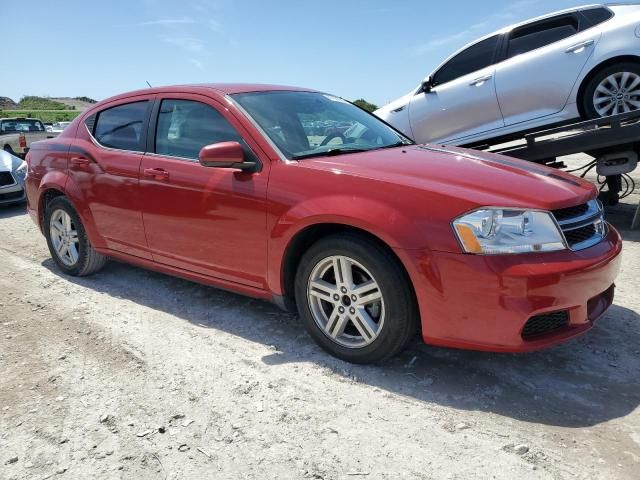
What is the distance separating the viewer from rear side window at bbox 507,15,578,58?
6.08m

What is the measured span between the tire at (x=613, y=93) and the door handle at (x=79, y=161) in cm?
519

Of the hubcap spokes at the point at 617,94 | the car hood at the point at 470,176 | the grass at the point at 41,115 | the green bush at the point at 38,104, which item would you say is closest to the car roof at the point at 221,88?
the car hood at the point at 470,176

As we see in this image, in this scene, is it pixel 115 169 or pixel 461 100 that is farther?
pixel 461 100

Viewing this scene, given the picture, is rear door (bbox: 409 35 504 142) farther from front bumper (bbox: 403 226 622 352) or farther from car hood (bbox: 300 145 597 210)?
front bumper (bbox: 403 226 622 352)

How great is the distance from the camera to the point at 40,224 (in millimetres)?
5035

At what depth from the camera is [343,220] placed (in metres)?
2.83

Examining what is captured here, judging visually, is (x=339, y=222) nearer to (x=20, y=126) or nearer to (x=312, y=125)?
(x=312, y=125)

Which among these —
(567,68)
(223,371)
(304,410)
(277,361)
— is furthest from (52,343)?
(567,68)

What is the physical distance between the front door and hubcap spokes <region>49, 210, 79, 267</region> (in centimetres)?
126

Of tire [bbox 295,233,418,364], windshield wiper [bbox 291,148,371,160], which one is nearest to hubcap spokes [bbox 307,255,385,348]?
tire [bbox 295,233,418,364]

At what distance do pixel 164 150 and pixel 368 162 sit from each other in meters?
1.58

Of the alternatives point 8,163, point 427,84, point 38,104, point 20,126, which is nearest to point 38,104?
point 38,104

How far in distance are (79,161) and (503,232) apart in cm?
347

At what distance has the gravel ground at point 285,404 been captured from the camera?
7.30 ft
